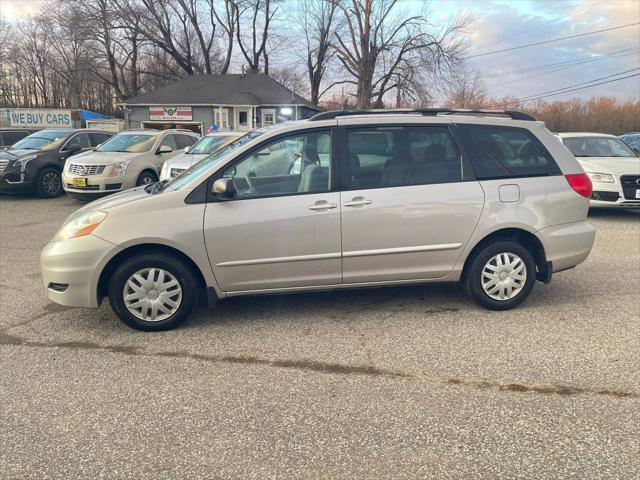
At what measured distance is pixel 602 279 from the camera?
5527mm

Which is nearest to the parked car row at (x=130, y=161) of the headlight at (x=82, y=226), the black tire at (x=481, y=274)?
the headlight at (x=82, y=226)

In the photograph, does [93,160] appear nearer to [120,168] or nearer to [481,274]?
[120,168]

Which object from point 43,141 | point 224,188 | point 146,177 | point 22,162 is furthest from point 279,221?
point 43,141

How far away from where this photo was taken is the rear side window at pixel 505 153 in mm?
4410

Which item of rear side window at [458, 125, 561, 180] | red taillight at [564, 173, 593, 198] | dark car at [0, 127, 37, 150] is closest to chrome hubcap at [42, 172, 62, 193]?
dark car at [0, 127, 37, 150]

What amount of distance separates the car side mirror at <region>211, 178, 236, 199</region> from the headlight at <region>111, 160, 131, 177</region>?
788cm

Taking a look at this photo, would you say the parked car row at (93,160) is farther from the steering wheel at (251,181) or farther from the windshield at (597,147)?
the windshield at (597,147)

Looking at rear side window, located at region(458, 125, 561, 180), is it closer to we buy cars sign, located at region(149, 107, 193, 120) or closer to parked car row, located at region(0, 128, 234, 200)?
parked car row, located at region(0, 128, 234, 200)

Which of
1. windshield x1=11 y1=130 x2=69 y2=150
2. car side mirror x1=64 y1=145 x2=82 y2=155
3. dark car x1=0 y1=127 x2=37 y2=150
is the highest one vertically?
dark car x1=0 y1=127 x2=37 y2=150

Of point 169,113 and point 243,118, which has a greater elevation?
point 169,113

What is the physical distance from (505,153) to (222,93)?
106ft

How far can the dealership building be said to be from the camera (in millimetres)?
33000

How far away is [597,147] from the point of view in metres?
10.1

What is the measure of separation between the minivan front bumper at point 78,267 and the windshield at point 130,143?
27.5 ft
